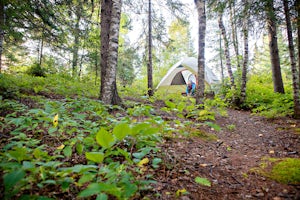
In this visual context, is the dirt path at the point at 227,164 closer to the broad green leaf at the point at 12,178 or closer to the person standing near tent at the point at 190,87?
the broad green leaf at the point at 12,178

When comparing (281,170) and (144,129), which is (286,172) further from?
(144,129)

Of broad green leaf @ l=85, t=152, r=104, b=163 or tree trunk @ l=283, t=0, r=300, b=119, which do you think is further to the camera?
tree trunk @ l=283, t=0, r=300, b=119

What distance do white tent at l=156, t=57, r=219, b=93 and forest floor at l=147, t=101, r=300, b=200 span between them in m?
7.74

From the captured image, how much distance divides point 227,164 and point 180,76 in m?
12.1

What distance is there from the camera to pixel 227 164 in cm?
219

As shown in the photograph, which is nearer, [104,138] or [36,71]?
[104,138]

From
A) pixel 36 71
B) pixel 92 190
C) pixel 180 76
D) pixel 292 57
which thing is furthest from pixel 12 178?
pixel 180 76

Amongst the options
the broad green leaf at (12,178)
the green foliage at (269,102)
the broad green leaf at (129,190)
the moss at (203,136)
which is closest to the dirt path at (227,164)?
the moss at (203,136)

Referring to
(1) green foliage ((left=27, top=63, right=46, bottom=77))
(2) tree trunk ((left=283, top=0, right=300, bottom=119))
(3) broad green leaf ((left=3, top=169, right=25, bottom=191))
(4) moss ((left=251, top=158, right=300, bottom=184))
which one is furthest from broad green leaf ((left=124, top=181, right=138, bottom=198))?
(1) green foliage ((left=27, top=63, right=46, bottom=77))

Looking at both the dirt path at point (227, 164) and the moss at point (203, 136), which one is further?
the moss at point (203, 136)

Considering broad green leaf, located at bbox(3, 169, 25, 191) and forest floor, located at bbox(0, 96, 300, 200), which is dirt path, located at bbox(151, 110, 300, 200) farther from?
broad green leaf, located at bbox(3, 169, 25, 191)

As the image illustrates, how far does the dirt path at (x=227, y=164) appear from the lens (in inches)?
60.9

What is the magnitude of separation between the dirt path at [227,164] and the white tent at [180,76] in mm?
7797

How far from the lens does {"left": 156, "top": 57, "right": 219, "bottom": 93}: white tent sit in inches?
443
